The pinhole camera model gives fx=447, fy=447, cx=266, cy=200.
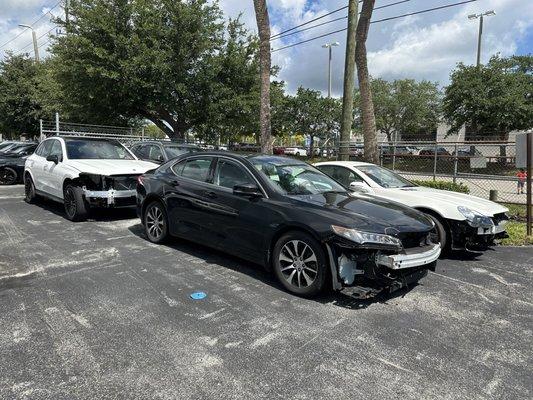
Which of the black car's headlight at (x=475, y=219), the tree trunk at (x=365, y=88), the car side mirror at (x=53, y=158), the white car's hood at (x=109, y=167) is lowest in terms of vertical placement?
the black car's headlight at (x=475, y=219)

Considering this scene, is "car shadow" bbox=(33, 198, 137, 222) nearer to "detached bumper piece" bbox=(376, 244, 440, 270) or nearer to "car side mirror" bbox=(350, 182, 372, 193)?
"car side mirror" bbox=(350, 182, 372, 193)

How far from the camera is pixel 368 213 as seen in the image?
15.9 feet

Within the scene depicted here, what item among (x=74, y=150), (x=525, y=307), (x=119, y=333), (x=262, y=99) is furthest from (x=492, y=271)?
(x=262, y=99)

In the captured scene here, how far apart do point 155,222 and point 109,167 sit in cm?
233

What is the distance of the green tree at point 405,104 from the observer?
143ft

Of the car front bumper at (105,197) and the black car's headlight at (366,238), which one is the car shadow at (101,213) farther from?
the black car's headlight at (366,238)

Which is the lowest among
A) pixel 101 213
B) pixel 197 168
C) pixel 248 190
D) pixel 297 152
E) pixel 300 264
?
pixel 101 213

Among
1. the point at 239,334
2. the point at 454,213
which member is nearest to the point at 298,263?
the point at 239,334

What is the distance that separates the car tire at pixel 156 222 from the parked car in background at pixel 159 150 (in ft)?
14.4

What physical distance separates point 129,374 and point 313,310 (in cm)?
190

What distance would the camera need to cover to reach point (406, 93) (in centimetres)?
4347

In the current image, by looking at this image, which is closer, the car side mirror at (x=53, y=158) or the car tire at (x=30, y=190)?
the car side mirror at (x=53, y=158)

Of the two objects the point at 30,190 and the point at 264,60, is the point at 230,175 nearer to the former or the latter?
the point at 30,190

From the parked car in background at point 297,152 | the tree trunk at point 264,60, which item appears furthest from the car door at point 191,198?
the parked car in background at point 297,152
